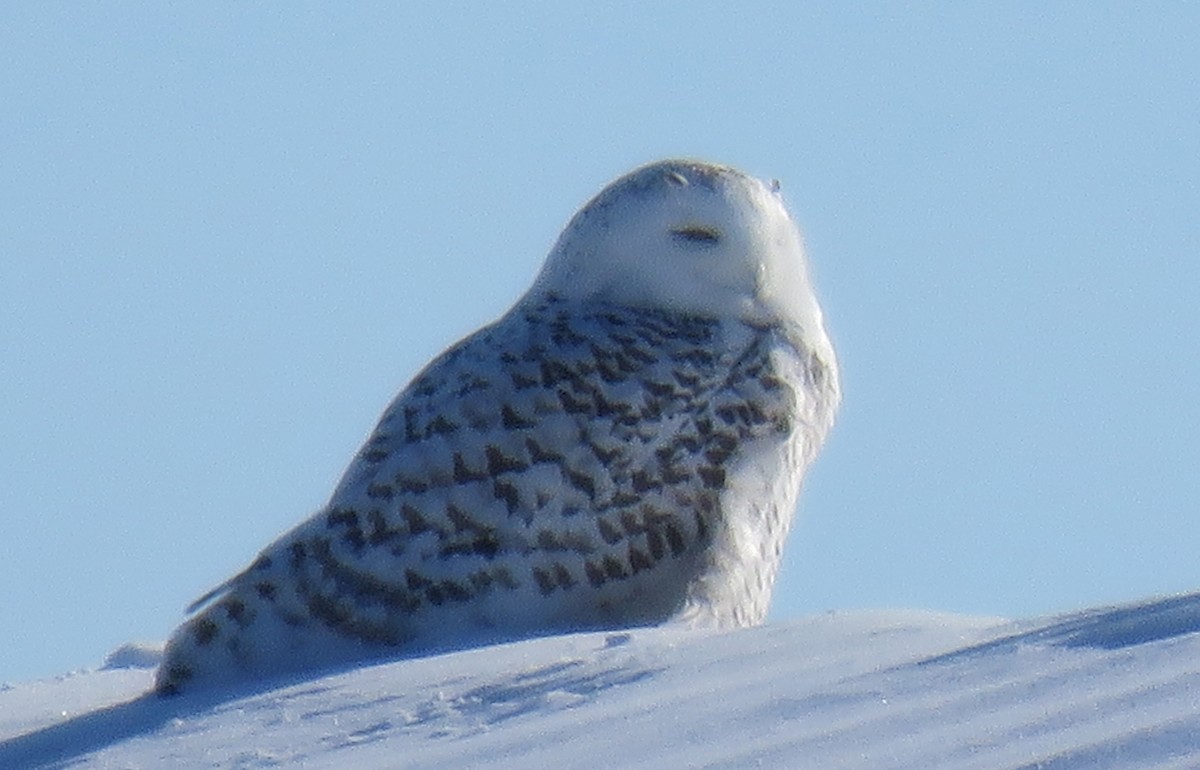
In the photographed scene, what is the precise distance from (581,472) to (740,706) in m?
1.92

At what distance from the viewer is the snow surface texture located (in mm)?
2635

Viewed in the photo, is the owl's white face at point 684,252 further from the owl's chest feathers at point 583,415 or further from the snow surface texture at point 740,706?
the snow surface texture at point 740,706

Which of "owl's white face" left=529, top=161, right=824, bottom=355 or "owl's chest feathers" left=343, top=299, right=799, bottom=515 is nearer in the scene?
"owl's chest feathers" left=343, top=299, right=799, bottom=515

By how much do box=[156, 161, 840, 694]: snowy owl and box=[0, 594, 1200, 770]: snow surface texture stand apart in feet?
2.33

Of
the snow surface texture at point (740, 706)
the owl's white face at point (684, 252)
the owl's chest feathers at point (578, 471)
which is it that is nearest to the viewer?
the snow surface texture at point (740, 706)

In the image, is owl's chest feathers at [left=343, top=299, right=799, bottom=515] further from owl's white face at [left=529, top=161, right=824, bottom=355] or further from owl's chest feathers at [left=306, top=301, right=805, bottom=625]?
owl's white face at [left=529, top=161, right=824, bottom=355]

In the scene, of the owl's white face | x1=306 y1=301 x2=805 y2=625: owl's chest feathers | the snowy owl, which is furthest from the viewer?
the owl's white face

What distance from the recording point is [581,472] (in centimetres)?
490

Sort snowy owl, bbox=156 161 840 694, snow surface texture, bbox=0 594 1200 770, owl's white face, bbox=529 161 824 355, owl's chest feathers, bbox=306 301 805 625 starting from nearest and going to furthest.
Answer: snow surface texture, bbox=0 594 1200 770 → snowy owl, bbox=156 161 840 694 → owl's chest feathers, bbox=306 301 805 625 → owl's white face, bbox=529 161 824 355

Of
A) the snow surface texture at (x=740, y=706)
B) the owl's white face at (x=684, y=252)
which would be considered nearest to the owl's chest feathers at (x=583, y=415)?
the owl's white face at (x=684, y=252)

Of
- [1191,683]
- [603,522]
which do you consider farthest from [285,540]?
[1191,683]

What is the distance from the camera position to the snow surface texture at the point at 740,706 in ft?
8.64

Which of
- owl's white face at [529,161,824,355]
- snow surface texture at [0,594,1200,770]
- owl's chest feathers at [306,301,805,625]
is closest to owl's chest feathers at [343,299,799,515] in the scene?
owl's chest feathers at [306,301,805,625]

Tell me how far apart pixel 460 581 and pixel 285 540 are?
0.41 m
